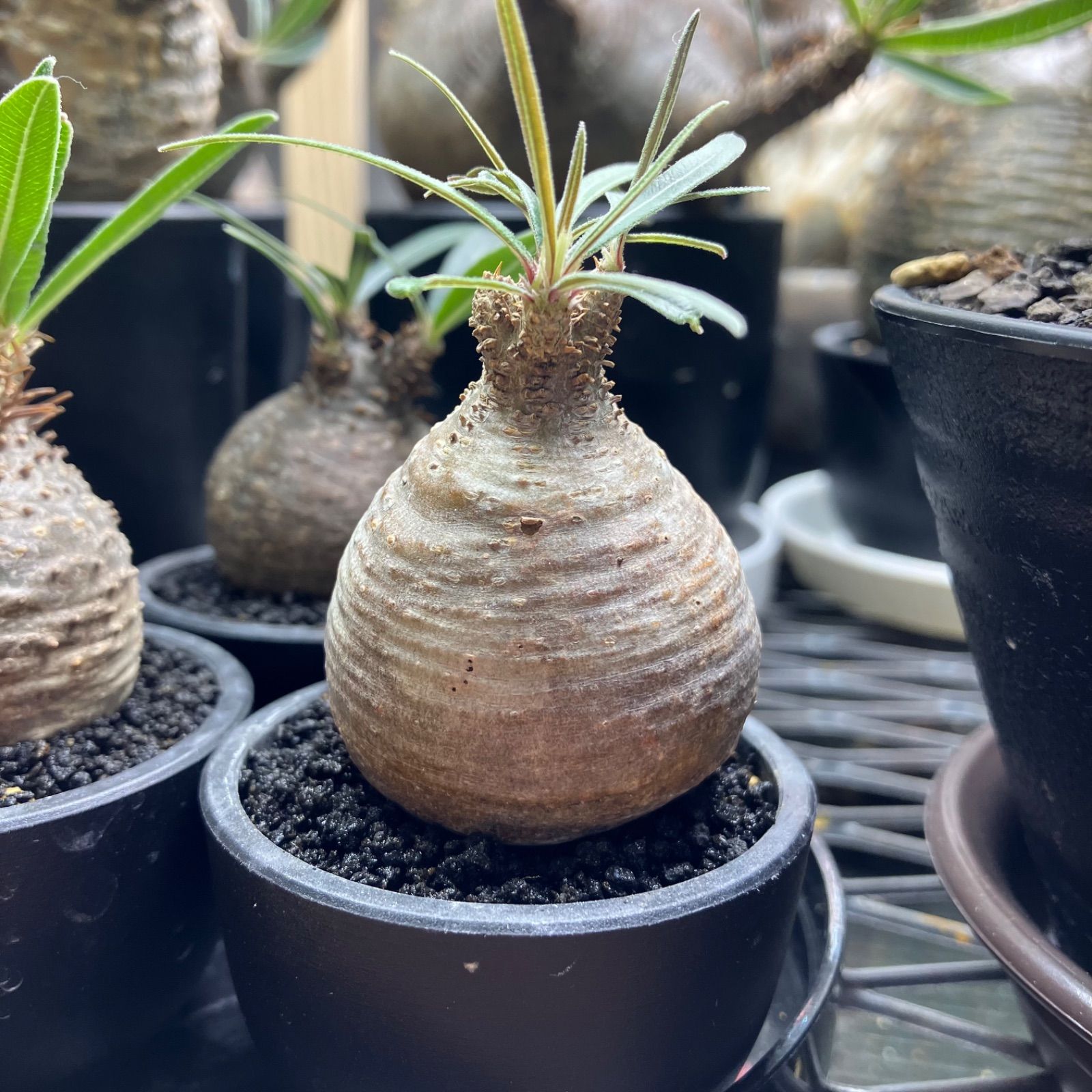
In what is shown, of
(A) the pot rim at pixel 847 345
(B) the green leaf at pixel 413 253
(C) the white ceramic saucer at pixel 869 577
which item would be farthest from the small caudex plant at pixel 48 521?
(C) the white ceramic saucer at pixel 869 577

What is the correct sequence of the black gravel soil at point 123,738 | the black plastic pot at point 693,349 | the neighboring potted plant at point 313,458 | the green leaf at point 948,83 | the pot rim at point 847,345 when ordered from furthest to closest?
the pot rim at point 847,345, the black plastic pot at point 693,349, the neighboring potted plant at point 313,458, the green leaf at point 948,83, the black gravel soil at point 123,738

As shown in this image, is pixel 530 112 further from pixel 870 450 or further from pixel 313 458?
pixel 870 450

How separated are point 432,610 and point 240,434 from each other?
62 centimetres

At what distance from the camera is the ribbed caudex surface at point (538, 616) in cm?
59

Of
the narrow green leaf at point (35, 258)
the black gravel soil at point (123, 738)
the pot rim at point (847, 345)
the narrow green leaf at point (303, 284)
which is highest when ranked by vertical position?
the narrow green leaf at point (35, 258)

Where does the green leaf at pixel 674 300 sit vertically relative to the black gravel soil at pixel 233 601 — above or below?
above

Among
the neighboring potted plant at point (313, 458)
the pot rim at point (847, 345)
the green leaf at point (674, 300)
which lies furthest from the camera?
the pot rim at point (847, 345)

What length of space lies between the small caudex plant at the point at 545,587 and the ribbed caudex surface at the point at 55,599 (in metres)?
0.24

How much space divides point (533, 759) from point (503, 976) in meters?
0.12

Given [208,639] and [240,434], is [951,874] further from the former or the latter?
[240,434]

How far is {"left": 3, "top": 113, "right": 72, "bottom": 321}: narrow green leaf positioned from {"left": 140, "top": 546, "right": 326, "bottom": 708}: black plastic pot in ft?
1.18

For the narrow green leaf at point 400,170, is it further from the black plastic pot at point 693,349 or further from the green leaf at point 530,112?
the black plastic pot at point 693,349

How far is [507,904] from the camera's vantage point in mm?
574

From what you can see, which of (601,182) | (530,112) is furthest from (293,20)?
(530,112)
